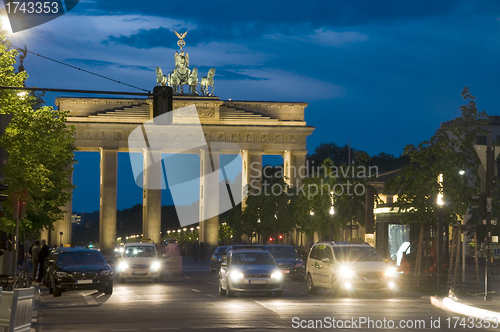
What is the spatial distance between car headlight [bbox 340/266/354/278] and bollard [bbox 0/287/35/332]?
54.3ft

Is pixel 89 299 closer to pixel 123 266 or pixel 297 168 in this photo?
pixel 123 266

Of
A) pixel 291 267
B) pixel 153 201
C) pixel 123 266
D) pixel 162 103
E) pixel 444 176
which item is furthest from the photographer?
pixel 153 201

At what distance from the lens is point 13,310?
10156 millimetres

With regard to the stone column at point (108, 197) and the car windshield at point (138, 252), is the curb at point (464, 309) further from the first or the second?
the stone column at point (108, 197)

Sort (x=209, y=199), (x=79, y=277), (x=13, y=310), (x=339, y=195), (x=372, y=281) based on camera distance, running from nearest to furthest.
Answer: (x=13, y=310) → (x=372, y=281) → (x=79, y=277) → (x=339, y=195) → (x=209, y=199)

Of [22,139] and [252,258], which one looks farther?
[22,139]

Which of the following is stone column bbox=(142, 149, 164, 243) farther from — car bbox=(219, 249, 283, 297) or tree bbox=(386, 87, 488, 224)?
car bbox=(219, 249, 283, 297)

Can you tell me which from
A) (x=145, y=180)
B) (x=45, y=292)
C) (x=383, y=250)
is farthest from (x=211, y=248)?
(x=45, y=292)

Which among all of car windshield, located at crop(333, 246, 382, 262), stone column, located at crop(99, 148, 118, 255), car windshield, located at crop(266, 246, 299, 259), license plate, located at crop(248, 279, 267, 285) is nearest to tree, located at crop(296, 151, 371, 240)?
car windshield, located at crop(266, 246, 299, 259)

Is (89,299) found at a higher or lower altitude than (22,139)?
lower

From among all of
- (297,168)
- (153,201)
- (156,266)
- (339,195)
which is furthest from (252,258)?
(297,168)

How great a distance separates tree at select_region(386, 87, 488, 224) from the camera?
31.4 metres

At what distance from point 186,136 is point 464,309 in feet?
228

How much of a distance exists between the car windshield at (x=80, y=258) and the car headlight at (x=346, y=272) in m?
7.97
